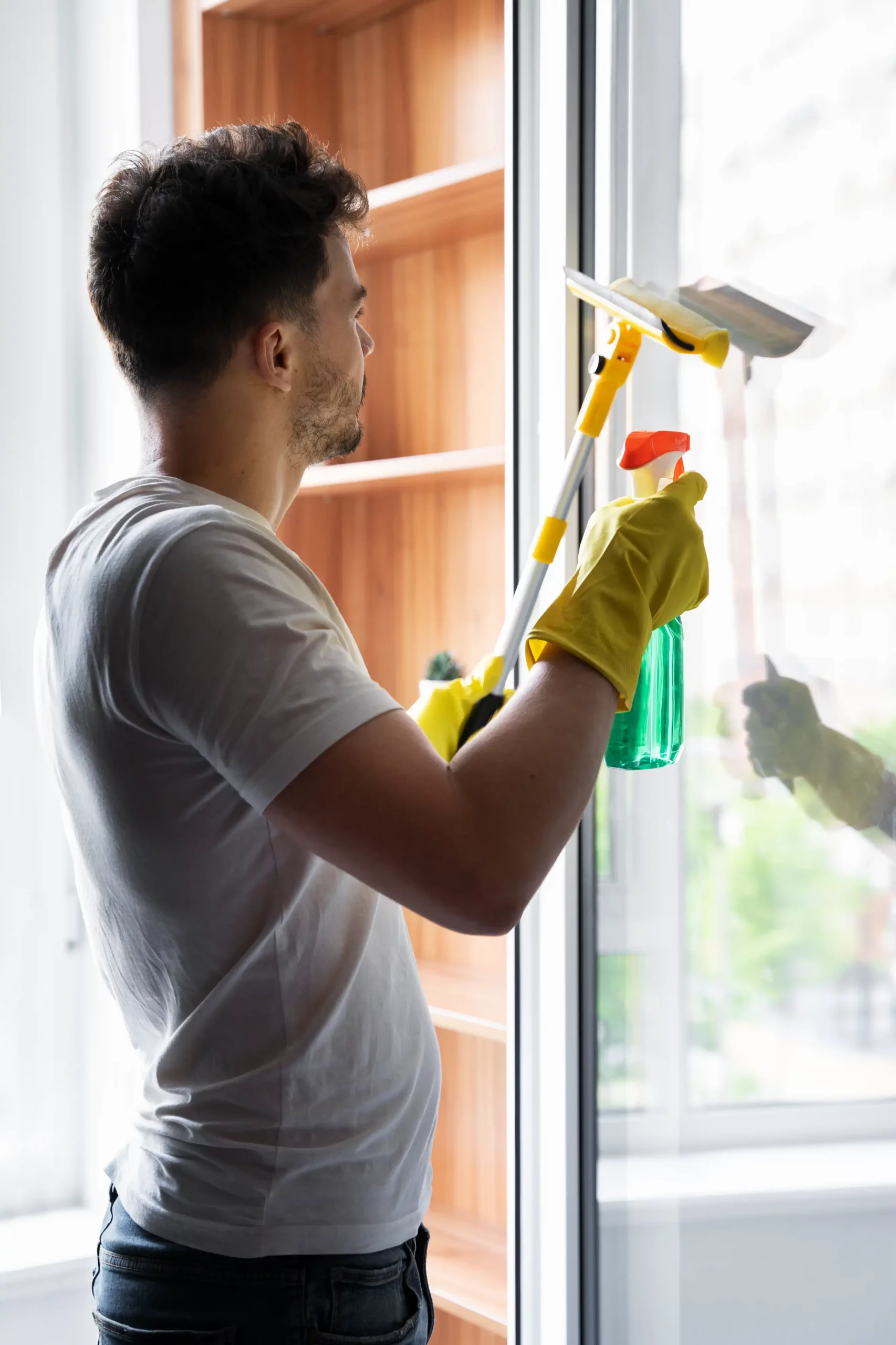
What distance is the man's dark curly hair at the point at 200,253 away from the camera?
875mm

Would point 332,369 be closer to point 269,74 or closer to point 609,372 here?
point 609,372

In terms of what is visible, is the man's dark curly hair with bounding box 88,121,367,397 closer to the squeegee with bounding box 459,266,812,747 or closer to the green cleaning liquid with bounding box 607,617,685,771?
the squeegee with bounding box 459,266,812,747

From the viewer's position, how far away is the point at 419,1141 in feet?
2.96

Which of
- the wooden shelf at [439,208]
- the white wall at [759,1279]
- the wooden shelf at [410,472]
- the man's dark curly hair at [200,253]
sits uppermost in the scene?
the wooden shelf at [439,208]

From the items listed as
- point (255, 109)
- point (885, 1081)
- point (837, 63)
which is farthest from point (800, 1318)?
point (255, 109)

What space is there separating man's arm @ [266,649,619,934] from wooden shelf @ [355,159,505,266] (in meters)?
0.88

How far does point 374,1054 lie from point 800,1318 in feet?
1.54

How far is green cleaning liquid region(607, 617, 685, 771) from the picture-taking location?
1.05 m

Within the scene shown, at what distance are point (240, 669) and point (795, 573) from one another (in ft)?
1.72

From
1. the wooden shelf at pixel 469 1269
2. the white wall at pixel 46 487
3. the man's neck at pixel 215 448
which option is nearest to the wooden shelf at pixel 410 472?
the white wall at pixel 46 487

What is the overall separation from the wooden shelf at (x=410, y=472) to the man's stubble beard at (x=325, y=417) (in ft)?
1.34

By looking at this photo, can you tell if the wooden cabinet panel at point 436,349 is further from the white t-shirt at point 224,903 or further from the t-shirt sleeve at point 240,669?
the t-shirt sleeve at point 240,669

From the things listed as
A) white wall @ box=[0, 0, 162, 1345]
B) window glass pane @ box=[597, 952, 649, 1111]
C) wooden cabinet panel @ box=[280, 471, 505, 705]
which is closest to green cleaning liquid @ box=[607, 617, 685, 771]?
window glass pane @ box=[597, 952, 649, 1111]

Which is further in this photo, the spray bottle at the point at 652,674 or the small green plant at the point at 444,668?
the small green plant at the point at 444,668
